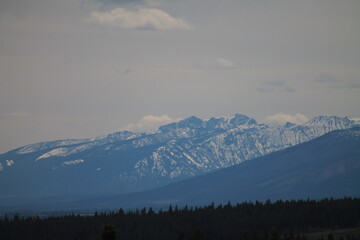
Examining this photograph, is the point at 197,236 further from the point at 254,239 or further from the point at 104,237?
the point at 104,237

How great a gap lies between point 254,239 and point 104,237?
8767cm

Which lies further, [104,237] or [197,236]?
[197,236]

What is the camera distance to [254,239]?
591 feet

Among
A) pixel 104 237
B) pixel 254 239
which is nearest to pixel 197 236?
pixel 254 239

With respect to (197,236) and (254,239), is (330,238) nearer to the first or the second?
(254,239)

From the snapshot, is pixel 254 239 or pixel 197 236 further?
pixel 254 239

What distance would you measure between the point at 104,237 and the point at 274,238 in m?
60.9

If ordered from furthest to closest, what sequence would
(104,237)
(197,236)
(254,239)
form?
(254,239), (197,236), (104,237)

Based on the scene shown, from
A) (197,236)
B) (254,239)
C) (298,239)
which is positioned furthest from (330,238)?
(197,236)

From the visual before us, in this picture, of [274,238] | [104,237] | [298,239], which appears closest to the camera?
[104,237]

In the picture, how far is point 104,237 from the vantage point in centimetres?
9781

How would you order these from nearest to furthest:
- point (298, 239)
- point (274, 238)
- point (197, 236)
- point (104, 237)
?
point (104, 237) → point (274, 238) → point (197, 236) → point (298, 239)

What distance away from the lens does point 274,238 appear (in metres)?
151

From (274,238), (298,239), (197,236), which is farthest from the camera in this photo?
(298,239)
